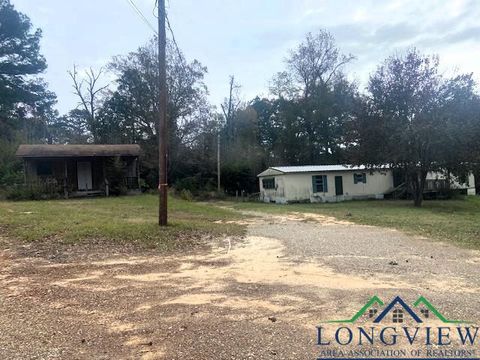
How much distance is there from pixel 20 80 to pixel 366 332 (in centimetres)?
3490

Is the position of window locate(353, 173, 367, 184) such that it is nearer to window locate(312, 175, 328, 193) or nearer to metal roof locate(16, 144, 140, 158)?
window locate(312, 175, 328, 193)

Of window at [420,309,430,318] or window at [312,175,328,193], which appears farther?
window at [312,175,328,193]

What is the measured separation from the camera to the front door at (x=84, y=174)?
954 inches

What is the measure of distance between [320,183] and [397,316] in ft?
79.4

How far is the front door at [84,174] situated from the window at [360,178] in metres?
18.6

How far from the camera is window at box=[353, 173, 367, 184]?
1140 inches

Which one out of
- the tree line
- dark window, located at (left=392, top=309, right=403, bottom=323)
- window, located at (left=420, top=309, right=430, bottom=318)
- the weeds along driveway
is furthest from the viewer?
the tree line

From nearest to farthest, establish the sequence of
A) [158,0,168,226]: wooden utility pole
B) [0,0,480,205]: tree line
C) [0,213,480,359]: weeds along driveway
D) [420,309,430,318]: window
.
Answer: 1. [0,213,480,359]: weeds along driveway
2. [420,309,430,318]: window
3. [158,0,168,226]: wooden utility pole
4. [0,0,480,205]: tree line

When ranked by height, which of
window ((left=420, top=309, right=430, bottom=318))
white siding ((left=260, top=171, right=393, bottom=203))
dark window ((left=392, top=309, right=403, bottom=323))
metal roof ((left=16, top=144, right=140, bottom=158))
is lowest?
window ((left=420, top=309, right=430, bottom=318))

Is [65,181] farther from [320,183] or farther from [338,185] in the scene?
[338,185]

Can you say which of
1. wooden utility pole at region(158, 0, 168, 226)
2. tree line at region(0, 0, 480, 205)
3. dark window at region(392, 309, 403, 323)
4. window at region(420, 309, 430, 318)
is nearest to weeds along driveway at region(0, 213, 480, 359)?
window at region(420, 309, 430, 318)

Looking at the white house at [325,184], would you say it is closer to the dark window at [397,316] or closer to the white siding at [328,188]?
the white siding at [328,188]

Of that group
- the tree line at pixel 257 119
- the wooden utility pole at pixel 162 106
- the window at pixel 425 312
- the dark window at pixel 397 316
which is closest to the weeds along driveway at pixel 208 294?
the window at pixel 425 312

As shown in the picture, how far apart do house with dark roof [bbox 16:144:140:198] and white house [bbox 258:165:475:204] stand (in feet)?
32.1
